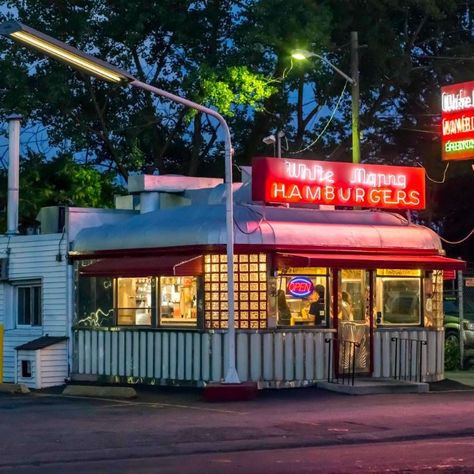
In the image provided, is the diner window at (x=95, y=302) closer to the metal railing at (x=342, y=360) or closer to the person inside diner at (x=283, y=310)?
the person inside diner at (x=283, y=310)

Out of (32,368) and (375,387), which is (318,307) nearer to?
(375,387)

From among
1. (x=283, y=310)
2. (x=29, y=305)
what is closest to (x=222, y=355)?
(x=283, y=310)

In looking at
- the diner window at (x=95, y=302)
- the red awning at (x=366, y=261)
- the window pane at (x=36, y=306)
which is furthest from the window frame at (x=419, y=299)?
the window pane at (x=36, y=306)

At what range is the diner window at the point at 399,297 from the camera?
2312 centimetres

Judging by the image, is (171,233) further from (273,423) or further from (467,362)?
(467,362)

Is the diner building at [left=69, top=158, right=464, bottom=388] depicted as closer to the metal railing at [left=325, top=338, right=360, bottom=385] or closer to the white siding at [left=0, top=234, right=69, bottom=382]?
the metal railing at [left=325, top=338, right=360, bottom=385]

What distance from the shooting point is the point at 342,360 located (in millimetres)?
22469

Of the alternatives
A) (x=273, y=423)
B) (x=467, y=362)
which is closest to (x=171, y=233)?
(x=273, y=423)

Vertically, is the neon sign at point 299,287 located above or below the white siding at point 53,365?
above

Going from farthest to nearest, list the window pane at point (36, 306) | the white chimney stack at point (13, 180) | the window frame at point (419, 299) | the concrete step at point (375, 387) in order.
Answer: the white chimney stack at point (13, 180), the window pane at point (36, 306), the window frame at point (419, 299), the concrete step at point (375, 387)

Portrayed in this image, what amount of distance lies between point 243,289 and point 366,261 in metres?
2.42

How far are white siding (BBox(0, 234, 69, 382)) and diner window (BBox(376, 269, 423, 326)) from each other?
6.62 m

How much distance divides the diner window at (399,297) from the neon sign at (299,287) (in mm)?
1672

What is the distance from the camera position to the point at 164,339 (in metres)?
22.6
